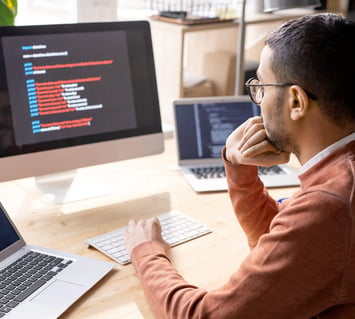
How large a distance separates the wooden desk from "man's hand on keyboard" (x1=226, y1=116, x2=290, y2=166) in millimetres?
204

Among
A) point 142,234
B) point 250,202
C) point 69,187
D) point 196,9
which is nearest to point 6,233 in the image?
point 142,234

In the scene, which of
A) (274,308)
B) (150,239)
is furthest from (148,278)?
(274,308)

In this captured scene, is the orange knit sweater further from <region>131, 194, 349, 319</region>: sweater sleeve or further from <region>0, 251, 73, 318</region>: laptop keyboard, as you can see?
<region>0, 251, 73, 318</region>: laptop keyboard

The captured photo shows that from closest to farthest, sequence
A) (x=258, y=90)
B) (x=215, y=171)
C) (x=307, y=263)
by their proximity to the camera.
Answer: (x=307, y=263) < (x=258, y=90) < (x=215, y=171)

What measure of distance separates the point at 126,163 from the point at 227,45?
0.91 meters

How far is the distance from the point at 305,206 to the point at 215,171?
0.93 m

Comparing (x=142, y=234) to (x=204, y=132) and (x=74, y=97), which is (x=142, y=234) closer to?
(x=74, y=97)

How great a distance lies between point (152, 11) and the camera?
2492 mm

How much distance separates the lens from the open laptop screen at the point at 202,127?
188 centimetres

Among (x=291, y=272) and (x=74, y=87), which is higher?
(x=74, y=87)

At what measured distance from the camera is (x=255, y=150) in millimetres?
1365

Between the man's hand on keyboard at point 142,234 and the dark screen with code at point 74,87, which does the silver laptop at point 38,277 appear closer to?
the man's hand on keyboard at point 142,234

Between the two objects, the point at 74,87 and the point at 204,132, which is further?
the point at 204,132

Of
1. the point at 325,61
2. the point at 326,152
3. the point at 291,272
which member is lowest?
the point at 291,272
